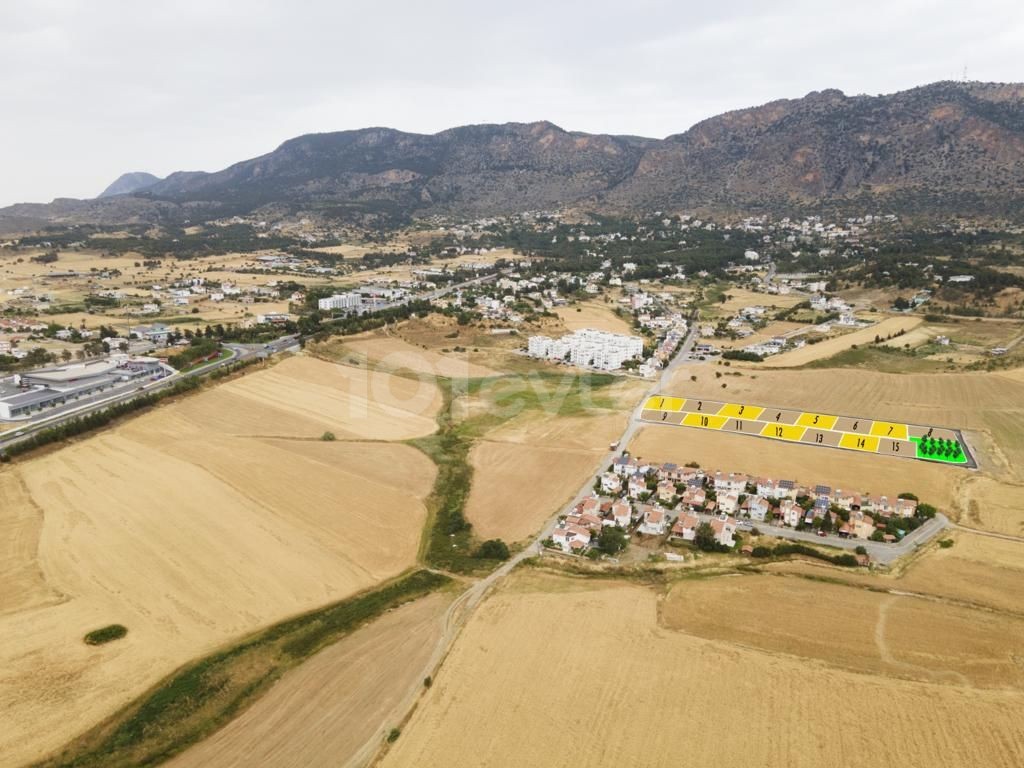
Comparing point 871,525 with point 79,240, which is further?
point 79,240

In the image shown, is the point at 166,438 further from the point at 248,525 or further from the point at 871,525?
the point at 871,525

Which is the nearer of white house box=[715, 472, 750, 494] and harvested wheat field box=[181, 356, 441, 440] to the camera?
white house box=[715, 472, 750, 494]

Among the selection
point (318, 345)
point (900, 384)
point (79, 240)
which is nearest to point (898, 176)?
point (900, 384)

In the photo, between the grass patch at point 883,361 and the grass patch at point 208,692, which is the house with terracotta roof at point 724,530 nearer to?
the grass patch at point 208,692

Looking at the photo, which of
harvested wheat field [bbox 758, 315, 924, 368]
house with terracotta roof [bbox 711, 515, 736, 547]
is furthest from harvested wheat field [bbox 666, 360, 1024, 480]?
house with terracotta roof [bbox 711, 515, 736, 547]

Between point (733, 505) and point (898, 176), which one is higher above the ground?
point (898, 176)
